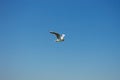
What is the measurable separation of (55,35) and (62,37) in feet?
3.17

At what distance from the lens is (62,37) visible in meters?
23.7

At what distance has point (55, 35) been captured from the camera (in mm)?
24094
